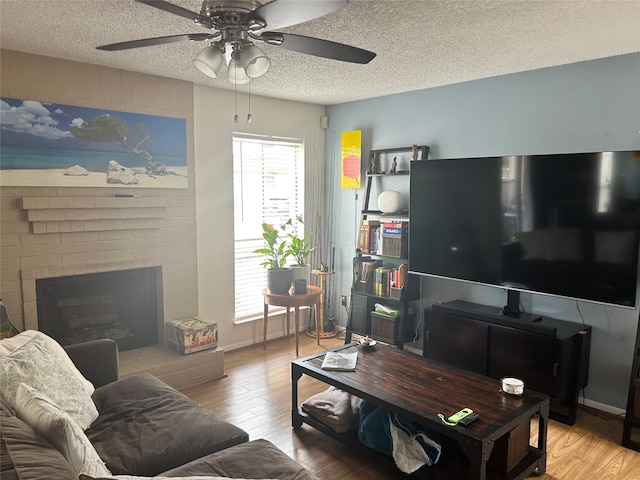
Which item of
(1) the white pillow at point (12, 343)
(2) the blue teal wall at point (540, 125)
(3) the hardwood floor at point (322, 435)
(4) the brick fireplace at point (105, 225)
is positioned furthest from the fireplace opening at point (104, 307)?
(2) the blue teal wall at point (540, 125)

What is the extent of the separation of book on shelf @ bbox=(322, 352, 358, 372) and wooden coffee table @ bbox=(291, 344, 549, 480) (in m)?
0.03

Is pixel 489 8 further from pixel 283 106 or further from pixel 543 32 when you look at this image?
pixel 283 106

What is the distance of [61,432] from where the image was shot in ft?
4.65

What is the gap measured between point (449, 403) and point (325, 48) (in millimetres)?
1767

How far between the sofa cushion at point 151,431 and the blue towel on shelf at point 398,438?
30.5 inches

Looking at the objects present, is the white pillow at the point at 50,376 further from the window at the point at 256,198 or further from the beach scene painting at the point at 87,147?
the window at the point at 256,198

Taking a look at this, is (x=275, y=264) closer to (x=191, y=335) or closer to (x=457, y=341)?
(x=191, y=335)

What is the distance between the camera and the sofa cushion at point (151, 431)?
1.94 m

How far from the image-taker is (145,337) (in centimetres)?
382

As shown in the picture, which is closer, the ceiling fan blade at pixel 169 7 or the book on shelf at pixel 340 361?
the ceiling fan blade at pixel 169 7

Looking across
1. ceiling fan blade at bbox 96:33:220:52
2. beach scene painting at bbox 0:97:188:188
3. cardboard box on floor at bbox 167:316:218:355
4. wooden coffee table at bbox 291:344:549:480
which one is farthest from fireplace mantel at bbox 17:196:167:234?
wooden coffee table at bbox 291:344:549:480

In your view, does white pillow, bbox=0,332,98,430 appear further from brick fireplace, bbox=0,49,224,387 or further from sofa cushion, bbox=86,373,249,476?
brick fireplace, bbox=0,49,224,387

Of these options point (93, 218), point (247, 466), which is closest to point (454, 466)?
point (247, 466)

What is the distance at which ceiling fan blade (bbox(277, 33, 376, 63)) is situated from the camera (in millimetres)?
1949
